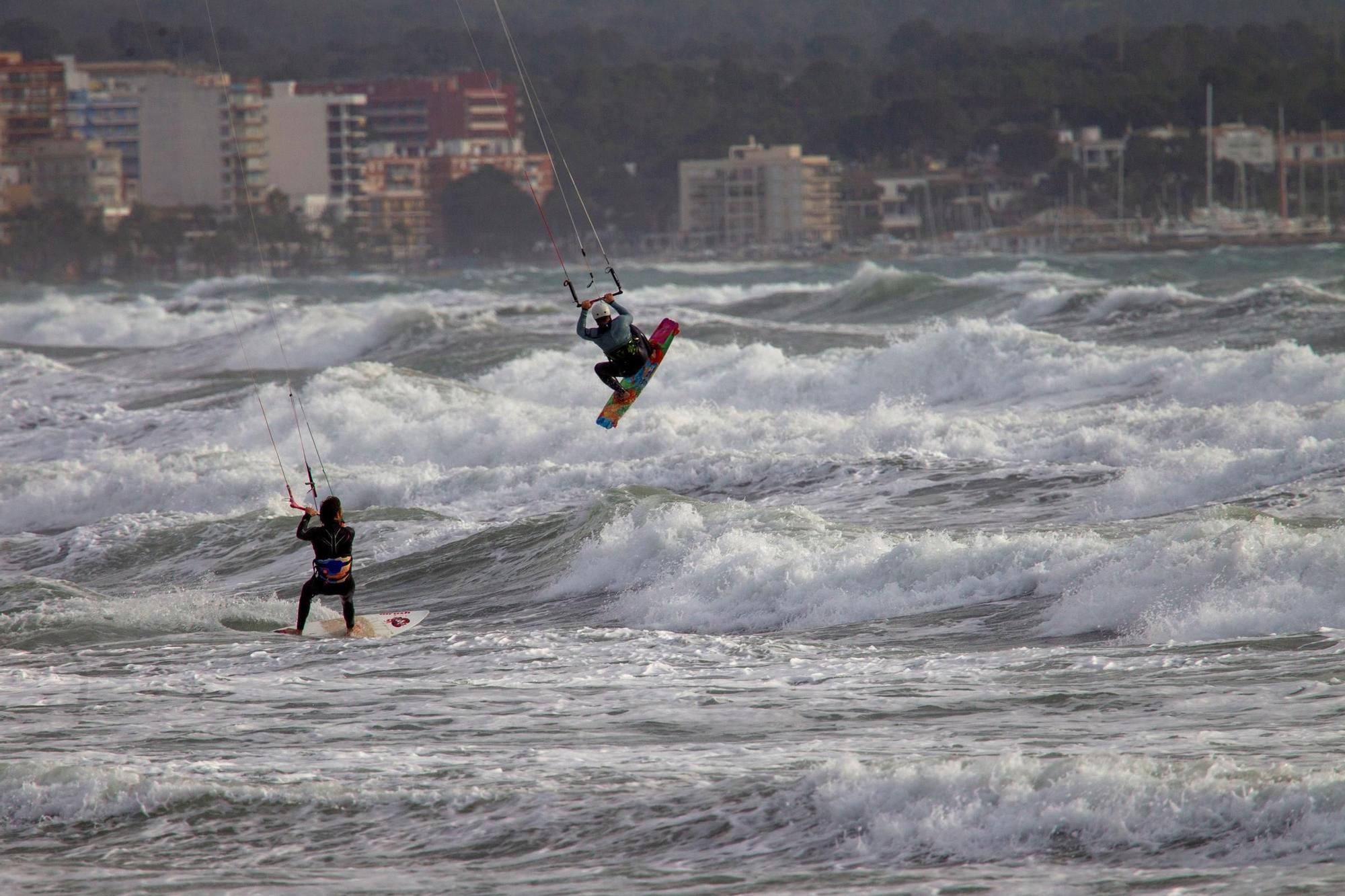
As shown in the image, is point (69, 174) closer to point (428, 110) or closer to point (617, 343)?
point (428, 110)

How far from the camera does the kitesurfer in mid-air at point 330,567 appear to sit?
13945 millimetres

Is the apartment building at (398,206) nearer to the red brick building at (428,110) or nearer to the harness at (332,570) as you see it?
the red brick building at (428,110)

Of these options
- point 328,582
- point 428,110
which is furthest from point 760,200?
point 328,582

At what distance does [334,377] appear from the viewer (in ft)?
98.6

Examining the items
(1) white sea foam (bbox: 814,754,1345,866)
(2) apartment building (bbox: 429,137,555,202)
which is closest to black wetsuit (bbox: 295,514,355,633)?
(1) white sea foam (bbox: 814,754,1345,866)

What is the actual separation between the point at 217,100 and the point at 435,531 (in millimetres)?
128760

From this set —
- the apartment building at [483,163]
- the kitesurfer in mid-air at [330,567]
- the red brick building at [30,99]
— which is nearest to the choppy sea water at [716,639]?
the kitesurfer in mid-air at [330,567]

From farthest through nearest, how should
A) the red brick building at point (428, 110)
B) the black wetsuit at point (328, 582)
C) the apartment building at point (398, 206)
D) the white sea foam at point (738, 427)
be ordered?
the red brick building at point (428, 110) < the apartment building at point (398, 206) < the white sea foam at point (738, 427) < the black wetsuit at point (328, 582)

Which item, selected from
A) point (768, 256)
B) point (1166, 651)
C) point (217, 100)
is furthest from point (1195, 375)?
point (217, 100)

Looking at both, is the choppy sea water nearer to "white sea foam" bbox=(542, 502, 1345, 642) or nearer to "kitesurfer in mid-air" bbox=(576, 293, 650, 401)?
"white sea foam" bbox=(542, 502, 1345, 642)

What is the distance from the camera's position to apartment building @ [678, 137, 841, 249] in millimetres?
131250

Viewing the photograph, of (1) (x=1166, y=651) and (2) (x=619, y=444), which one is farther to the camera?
(2) (x=619, y=444)

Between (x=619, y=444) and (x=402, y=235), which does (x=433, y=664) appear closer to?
(x=619, y=444)

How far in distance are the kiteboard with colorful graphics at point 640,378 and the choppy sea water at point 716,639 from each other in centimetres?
131
